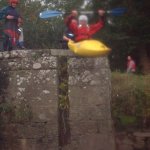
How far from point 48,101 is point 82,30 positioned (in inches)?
58.4

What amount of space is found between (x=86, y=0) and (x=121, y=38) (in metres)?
1.18

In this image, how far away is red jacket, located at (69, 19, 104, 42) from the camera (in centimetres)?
757

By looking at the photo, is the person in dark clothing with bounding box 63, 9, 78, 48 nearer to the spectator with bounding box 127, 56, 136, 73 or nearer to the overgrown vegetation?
the overgrown vegetation

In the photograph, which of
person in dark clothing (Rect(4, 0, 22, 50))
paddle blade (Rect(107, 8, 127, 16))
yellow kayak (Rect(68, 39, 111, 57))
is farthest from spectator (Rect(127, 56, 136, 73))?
person in dark clothing (Rect(4, 0, 22, 50))

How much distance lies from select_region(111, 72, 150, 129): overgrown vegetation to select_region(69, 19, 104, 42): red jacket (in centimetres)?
113

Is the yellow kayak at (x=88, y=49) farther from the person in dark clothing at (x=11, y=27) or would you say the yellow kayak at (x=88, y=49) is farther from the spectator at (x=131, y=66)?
the spectator at (x=131, y=66)

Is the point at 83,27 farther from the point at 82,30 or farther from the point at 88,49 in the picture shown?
the point at 88,49

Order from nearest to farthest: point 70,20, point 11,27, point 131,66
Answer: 1. point 70,20
2. point 11,27
3. point 131,66

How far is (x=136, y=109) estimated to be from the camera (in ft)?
23.5

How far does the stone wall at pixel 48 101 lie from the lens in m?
7.12

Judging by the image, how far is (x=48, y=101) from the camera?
23.8 ft

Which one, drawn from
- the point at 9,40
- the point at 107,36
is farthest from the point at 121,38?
the point at 9,40

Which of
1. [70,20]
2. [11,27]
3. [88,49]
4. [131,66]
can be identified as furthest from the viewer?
[131,66]

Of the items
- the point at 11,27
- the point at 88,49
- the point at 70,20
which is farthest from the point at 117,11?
the point at 11,27
